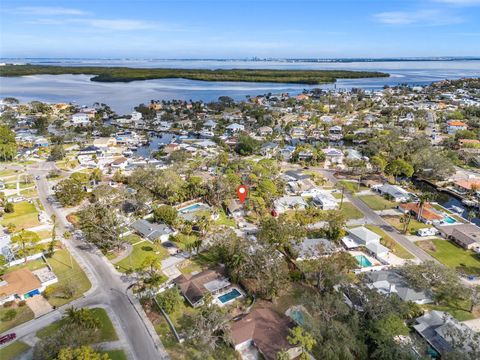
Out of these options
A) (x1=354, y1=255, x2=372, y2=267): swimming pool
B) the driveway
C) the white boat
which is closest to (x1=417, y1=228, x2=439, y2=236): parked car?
(x1=354, y1=255, x2=372, y2=267): swimming pool

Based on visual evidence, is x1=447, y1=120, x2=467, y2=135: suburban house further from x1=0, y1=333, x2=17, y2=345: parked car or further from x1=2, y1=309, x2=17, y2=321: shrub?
x1=0, y1=333, x2=17, y2=345: parked car

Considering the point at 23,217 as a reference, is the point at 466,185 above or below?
above

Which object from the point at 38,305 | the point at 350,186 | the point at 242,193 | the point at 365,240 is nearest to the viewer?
the point at 38,305

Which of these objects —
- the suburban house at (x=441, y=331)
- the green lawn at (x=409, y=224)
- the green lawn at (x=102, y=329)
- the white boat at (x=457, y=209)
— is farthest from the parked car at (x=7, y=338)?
the white boat at (x=457, y=209)

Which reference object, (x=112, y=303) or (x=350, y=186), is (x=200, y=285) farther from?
(x=350, y=186)

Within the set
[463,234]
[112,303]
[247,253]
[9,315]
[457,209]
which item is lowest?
[457,209]

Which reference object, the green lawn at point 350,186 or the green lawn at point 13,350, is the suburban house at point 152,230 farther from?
the green lawn at point 350,186

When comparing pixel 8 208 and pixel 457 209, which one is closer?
pixel 8 208

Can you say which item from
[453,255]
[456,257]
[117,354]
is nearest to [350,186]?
[453,255]
